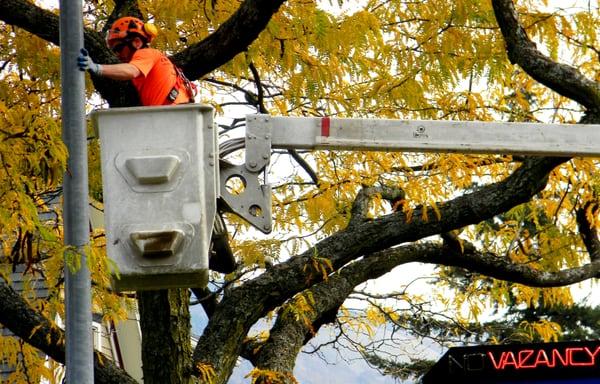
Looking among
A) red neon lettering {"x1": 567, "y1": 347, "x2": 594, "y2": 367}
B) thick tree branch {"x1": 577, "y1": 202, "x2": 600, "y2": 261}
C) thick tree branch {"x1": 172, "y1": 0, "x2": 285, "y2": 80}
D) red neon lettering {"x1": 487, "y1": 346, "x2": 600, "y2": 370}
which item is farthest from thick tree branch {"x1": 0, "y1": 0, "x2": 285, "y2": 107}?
thick tree branch {"x1": 577, "y1": 202, "x2": 600, "y2": 261}

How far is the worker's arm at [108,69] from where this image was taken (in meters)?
7.56

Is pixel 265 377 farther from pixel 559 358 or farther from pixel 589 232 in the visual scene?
pixel 589 232

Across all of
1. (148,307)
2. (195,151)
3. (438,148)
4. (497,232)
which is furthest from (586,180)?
(195,151)

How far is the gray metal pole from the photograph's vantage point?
7289 mm

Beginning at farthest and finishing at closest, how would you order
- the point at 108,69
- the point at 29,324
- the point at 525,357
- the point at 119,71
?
the point at 29,324 → the point at 525,357 → the point at 119,71 → the point at 108,69

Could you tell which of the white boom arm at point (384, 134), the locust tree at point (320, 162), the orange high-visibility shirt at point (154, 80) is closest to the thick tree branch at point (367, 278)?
the locust tree at point (320, 162)

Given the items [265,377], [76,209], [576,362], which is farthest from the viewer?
[265,377]

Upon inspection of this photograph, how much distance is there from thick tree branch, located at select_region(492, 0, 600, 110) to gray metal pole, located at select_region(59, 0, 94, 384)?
12.5ft

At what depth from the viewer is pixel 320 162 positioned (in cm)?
1401

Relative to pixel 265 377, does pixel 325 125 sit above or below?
above

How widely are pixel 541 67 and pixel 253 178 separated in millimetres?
3894

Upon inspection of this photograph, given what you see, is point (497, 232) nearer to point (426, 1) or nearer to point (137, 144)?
point (426, 1)

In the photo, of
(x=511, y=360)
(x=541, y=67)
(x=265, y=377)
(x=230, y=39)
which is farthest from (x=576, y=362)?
(x=230, y=39)

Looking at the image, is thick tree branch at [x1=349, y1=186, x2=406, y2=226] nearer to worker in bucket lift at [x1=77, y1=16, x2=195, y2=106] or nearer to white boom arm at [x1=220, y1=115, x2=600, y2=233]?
worker in bucket lift at [x1=77, y1=16, x2=195, y2=106]
